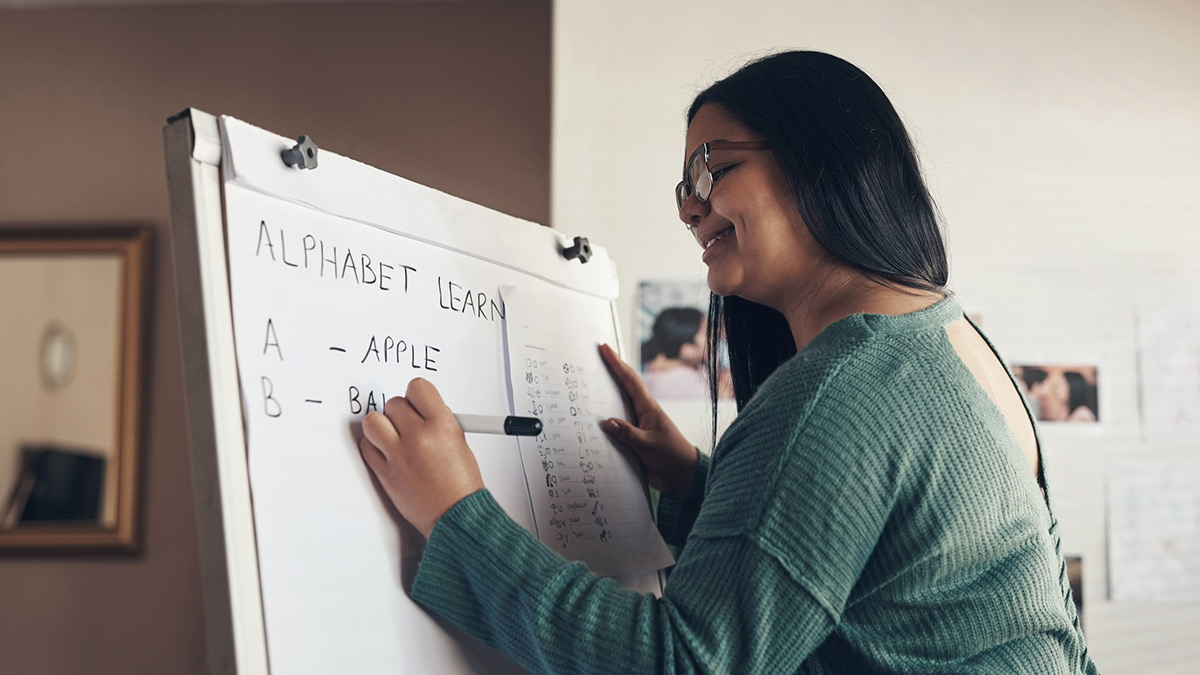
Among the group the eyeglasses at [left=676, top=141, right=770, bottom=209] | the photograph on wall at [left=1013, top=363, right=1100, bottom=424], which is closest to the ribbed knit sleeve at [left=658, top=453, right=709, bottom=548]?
the eyeglasses at [left=676, top=141, right=770, bottom=209]

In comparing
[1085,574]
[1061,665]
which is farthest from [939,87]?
[1061,665]

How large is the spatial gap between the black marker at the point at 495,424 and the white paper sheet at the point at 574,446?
0.10 m

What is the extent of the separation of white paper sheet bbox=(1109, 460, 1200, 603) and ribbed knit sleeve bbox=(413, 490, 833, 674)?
144 centimetres

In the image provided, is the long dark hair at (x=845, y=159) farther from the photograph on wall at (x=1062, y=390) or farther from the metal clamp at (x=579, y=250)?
the photograph on wall at (x=1062, y=390)

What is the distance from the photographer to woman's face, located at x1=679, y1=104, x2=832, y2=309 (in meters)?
0.82

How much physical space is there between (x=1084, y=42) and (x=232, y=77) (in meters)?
2.25

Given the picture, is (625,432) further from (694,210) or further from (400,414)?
(400,414)

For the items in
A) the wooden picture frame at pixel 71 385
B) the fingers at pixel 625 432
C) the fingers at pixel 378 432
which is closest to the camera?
the fingers at pixel 378 432

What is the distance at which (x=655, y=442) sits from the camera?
1131 mm

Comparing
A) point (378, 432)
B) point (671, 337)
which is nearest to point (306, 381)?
point (378, 432)

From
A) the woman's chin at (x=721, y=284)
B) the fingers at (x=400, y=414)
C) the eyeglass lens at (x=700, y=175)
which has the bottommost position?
the fingers at (x=400, y=414)

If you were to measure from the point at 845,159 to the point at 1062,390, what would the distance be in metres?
1.23

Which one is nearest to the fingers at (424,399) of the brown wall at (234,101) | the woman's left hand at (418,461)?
the woman's left hand at (418,461)

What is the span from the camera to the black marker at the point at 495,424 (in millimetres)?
762
